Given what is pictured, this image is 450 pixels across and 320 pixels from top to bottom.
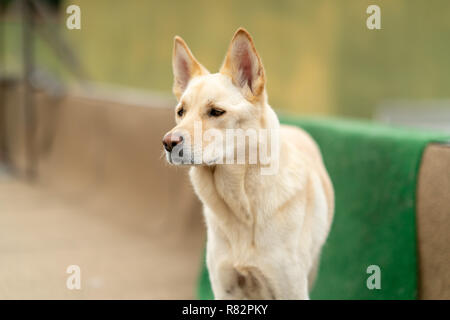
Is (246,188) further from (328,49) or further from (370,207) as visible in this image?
(328,49)

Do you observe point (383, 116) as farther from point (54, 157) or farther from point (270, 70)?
point (54, 157)

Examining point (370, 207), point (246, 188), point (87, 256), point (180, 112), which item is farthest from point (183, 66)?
point (87, 256)

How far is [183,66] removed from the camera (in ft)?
6.46

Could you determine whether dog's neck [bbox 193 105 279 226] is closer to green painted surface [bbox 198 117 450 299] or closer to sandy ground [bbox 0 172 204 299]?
green painted surface [bbox 198 117 450 299]

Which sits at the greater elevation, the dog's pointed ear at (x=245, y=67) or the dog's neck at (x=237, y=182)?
the dog's pointed ear at (x=245, y=67)

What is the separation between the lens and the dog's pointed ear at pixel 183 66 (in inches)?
74.4

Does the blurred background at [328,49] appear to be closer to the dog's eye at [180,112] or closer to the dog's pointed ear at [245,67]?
the dog's pointed ear at [245,67]

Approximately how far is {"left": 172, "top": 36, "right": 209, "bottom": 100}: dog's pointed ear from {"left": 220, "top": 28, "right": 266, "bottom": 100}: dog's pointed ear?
11cm

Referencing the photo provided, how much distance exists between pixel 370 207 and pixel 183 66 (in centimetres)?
142

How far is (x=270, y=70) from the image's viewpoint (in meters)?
8.09

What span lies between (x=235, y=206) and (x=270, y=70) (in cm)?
623

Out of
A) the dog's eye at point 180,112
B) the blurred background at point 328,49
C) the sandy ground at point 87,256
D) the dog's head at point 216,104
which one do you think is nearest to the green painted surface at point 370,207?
the sandy ground at point 87,256

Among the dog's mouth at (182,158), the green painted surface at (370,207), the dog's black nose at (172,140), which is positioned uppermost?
the dog's black nose at (172,140)

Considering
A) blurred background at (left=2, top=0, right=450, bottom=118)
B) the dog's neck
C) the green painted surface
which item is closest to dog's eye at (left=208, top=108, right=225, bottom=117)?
the dog's neck
